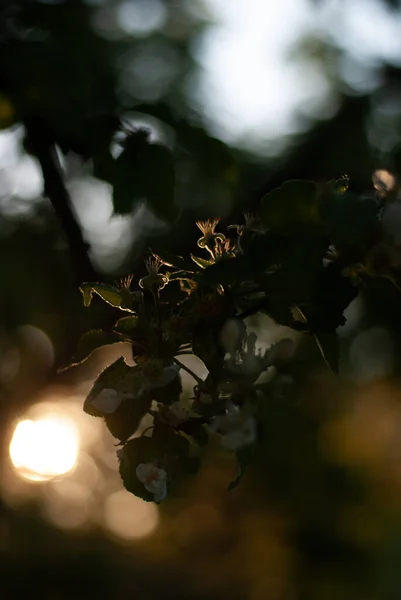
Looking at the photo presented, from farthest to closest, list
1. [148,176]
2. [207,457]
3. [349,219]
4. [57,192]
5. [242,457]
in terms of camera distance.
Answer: [207,457], [57,192], [148,176], [242,457], [349,219]

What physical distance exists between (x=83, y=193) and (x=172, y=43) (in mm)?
2885

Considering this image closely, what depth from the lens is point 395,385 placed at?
11344 mm

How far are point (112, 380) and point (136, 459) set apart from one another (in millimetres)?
101

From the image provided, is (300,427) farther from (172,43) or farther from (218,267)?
(218,267)

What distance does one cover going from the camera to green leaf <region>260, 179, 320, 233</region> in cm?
93

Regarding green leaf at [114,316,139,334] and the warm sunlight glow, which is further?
the warm sunlight glow

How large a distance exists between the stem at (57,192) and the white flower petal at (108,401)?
53 cm

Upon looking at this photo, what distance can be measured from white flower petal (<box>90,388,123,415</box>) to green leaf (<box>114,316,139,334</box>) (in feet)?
0.25

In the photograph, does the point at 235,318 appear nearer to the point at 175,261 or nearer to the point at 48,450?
the point at 175,261

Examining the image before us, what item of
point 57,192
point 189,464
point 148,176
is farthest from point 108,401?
point 57,192

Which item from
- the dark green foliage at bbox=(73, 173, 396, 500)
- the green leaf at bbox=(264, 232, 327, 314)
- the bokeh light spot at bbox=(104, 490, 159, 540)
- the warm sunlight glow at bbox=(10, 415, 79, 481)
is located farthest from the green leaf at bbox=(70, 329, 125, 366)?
the bokeh light spot at bbox=(104, 490, 159, 540)

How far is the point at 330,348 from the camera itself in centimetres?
106

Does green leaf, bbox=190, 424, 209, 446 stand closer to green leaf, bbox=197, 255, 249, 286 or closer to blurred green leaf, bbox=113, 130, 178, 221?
green leaf, bbox=197, 255, 249, 286

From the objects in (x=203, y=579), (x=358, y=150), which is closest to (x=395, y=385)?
(x=203, y=579)
